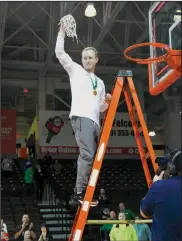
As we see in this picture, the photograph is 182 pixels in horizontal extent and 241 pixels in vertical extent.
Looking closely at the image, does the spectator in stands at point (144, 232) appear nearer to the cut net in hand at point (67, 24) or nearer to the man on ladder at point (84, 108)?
the man on ladder at point (84, 108)

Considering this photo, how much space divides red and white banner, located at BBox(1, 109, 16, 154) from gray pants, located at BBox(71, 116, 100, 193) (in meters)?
16.0

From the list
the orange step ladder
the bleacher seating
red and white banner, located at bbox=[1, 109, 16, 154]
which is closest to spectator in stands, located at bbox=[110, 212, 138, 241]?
the orange step ladder

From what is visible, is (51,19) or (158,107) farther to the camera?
(158,107)

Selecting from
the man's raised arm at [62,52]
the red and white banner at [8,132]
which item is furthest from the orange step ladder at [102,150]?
the red and white banner at [8,132]

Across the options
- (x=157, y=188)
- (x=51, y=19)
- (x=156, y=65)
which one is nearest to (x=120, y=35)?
(x=51, y=19)

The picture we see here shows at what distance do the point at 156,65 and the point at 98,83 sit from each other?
0.77 m

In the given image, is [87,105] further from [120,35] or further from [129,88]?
[120,35]

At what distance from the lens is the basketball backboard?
4.56 metres

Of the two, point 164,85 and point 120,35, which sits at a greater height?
point 120,35

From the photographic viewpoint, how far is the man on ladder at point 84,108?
470 cm

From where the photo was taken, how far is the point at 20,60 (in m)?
21.6

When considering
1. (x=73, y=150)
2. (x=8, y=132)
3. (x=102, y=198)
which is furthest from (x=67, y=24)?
(x=8, y=132)

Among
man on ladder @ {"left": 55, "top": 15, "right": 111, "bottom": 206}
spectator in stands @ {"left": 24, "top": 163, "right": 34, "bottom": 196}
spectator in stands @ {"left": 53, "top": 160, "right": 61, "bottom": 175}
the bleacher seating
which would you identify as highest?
man on ladder @ {"left": 55, "top": 15, "right": 111, "bottom": 206}

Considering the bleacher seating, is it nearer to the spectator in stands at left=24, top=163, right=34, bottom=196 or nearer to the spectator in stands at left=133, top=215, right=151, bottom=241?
the spectator in stands at left=24, top=163, right=34, bottom=196
